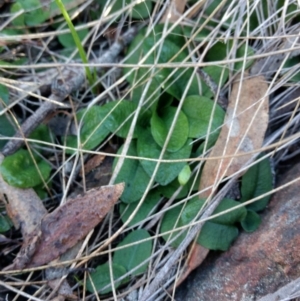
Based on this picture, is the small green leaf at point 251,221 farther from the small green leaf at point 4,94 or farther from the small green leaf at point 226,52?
the small green leaf at point 4,94

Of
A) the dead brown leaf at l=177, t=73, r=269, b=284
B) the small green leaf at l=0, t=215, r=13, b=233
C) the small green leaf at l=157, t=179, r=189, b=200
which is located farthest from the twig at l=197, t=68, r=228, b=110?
the small green leaf at l=0, t=215, r=13, b=233

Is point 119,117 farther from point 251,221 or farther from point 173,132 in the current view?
point 251,221

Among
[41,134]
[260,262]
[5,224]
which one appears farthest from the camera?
[41,134]

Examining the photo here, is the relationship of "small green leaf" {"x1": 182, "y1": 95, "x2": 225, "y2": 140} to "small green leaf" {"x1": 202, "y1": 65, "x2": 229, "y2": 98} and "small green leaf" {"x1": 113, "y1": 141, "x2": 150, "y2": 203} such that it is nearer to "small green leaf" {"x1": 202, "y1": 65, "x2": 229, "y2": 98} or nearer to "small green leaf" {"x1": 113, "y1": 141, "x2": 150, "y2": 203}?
"small green leaf" {"x1": 202, "y1": 65, "x2": 229, "y2": 98}

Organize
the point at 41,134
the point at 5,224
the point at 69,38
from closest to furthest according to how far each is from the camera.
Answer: the point at 5,224, the point at 41,134, the point at 69,38

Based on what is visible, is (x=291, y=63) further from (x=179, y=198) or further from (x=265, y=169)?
(x=179, y=198)

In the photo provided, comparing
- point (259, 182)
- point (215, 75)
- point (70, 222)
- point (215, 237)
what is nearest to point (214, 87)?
point (215, 75)
